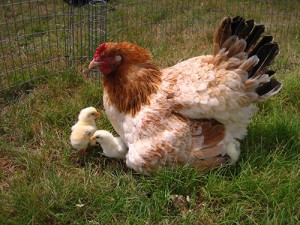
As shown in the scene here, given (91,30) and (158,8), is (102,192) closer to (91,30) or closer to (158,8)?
(91,30)

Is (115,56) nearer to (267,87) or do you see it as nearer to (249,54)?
(249,54)

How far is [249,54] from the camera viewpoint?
2883mm

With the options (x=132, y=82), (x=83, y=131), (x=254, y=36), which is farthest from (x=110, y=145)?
(x=254, y=36)

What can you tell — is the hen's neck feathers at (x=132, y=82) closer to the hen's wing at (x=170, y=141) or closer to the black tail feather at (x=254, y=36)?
the hen's wing at (x=170, y=141)

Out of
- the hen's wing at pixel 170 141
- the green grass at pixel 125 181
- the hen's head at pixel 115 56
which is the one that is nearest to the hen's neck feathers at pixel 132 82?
the hen's head at pixel 115 56

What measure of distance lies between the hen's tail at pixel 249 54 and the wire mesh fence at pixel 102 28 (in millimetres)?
1897

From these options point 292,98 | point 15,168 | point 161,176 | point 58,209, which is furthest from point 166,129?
point 292,98

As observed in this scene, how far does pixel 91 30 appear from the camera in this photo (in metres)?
4.75

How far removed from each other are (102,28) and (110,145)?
2.32m

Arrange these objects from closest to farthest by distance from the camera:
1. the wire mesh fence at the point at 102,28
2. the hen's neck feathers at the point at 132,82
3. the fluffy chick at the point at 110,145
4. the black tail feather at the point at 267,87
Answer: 1. the black tail feather at the point at 267,87
2. the hen's neck feathers at the point at 132,82
3. the fluffy chick at the point at 110,145
4. the wire mesh fence at the point at 102,28

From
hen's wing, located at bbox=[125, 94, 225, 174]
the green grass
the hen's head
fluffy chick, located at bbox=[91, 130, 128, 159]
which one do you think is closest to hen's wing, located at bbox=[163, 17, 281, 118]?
hen's wing, located at bbox=[125, 94, 225, 174]

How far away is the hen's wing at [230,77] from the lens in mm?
2783

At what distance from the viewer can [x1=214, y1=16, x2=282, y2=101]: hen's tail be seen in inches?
111

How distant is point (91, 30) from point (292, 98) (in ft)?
9.15
